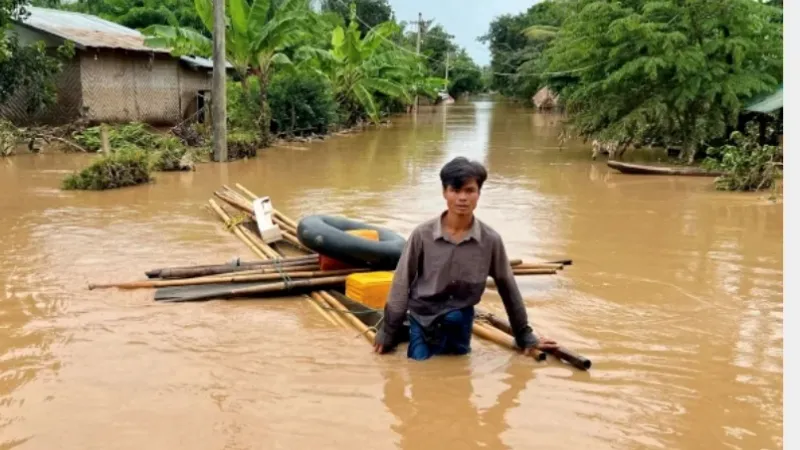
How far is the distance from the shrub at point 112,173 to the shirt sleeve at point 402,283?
8396mm

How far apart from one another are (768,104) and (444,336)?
13244mm

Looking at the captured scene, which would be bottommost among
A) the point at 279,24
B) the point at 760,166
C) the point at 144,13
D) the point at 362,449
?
the point at 362,449

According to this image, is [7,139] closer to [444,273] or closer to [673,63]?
[673,63]

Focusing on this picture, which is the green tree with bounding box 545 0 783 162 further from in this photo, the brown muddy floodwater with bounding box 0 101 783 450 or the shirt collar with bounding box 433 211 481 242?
the shirt collar with bounding box 433 211 481 242

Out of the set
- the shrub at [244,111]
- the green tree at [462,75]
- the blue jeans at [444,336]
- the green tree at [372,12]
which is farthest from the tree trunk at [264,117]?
the green tree at [462,75]

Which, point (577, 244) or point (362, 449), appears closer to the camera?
point (362, 449)

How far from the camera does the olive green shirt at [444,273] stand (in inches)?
182

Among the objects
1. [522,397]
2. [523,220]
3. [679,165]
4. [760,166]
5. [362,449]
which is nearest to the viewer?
[362,449]

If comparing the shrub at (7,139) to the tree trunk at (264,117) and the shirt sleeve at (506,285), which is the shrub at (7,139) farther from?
the shirt sleeve at (506,285)

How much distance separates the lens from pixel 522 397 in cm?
443

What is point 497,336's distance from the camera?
203 inches

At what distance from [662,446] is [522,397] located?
85 cm

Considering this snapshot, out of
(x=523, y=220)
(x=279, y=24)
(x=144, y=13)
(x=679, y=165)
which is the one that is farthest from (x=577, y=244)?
(x=144, y=13)

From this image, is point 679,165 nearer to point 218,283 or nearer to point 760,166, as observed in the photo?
point 760,166
